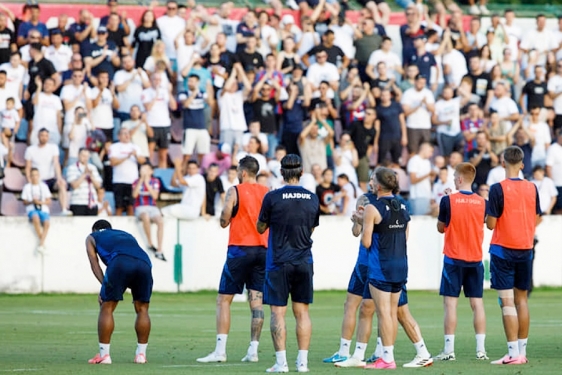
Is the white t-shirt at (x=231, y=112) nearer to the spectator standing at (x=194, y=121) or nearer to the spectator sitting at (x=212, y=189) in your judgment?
the spectator standing at (x=194, y=121)

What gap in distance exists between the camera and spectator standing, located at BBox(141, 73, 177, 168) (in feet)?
88.3

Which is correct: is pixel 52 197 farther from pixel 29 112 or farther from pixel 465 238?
pixel 465 238

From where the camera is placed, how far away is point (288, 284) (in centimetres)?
1275

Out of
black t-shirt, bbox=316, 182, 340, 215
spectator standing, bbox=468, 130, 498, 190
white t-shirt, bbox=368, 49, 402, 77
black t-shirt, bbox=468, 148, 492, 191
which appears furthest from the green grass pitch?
white t-shirt, bbox=368, 49, 402, 77

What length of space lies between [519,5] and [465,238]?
22505 millimetres

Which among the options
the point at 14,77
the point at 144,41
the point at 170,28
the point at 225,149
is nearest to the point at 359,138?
the point at 225,149

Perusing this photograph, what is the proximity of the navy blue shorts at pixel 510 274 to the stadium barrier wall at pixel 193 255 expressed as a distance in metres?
12.7

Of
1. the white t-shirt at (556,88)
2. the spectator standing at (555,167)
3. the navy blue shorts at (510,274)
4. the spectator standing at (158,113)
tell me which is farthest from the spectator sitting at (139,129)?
the navy blue shorts at (510,274)

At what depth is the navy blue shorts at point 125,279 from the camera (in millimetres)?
13609

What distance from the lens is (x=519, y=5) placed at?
1399 inches

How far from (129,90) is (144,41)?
142 centimetres

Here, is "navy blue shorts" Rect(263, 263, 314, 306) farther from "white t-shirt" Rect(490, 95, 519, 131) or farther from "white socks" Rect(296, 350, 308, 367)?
"white t-shirt" Rect(490, 95, 519, 131)

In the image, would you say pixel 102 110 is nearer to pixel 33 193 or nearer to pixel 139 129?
pixel 139 129

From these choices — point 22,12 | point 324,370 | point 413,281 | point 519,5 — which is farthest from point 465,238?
point 519,5
